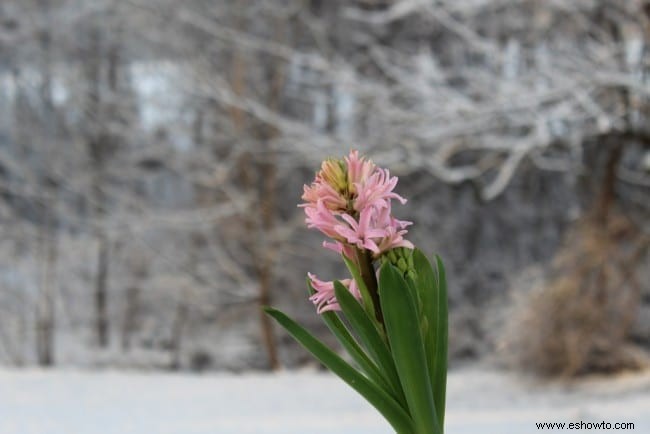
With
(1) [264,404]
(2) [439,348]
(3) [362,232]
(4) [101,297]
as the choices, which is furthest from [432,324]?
(4) [101,297]

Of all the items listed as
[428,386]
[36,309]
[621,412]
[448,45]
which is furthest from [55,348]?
[428,386]

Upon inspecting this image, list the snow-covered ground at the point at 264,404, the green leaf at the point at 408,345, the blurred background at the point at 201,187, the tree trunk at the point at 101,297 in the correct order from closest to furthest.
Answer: the green leaf at the point at 408,345 → the snow-covered ground at the point at 264,404 → the blurred background at the point at 201,187 → the tree trunk at the point at 101,297

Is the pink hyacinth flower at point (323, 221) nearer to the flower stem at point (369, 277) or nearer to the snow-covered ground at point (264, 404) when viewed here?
the flower stem at point (369, 277)

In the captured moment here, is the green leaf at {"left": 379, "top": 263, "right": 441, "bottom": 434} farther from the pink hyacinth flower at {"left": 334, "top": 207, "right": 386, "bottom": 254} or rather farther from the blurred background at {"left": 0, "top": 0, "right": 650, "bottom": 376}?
the blurred background at {"left": 0, "top": 0, "right": 650, "bottom": 376}

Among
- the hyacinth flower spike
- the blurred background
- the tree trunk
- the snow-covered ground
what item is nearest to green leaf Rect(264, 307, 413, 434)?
the hyacinth flower spike

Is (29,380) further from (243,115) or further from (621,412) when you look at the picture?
(621,412)

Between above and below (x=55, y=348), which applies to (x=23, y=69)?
above

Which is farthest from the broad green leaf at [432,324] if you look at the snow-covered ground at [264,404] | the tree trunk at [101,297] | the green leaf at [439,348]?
the tree trunk at [101,297]
